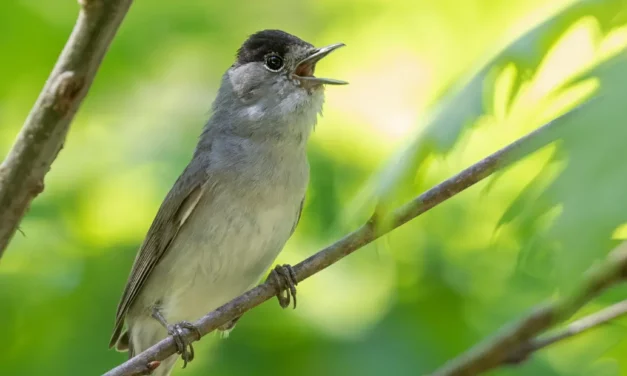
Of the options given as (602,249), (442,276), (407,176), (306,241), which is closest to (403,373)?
(442,276)

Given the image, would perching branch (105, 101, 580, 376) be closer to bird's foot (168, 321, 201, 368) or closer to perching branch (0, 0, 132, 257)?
bird's foot (168, 321, 201, 368)

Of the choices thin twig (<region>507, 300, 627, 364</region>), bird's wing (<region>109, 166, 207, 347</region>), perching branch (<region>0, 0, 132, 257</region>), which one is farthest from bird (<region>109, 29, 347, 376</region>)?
perching branch (<region>0, 0, 132, 257</region>)

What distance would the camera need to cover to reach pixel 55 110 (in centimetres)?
129

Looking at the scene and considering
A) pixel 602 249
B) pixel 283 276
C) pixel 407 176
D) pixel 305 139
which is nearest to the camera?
pixel 602 249

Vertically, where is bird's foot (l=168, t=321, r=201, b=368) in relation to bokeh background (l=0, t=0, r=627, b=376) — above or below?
below

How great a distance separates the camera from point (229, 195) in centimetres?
346

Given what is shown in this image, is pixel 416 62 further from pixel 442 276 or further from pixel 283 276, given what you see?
pixel 283 276

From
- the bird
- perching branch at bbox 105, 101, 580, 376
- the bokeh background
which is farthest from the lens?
the bird

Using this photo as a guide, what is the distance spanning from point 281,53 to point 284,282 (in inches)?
52.7

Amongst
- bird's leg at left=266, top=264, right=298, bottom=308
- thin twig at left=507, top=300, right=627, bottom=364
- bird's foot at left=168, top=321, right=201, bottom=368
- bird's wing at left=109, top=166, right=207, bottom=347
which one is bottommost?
bird's foot at left=168, top=321, right=201, bottom=368

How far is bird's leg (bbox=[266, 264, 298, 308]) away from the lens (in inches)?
117

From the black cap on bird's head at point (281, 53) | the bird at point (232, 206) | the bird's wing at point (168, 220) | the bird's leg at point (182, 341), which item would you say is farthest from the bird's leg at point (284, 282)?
the black cap on bird's head at point (281, 53)

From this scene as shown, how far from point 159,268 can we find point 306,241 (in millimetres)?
703

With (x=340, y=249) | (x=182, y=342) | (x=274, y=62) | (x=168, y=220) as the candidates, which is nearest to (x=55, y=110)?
(x=340, y=249)
